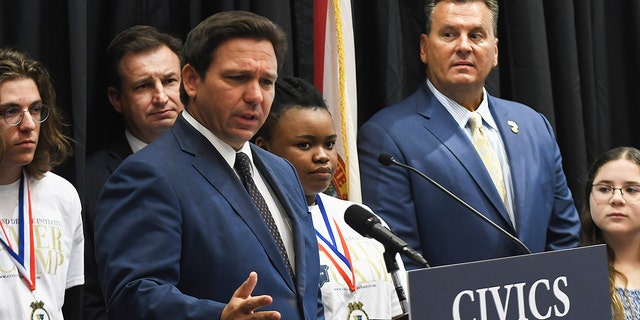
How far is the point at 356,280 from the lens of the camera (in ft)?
11.2

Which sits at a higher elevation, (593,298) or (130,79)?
(130,79)

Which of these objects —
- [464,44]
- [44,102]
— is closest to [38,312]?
[44,102]

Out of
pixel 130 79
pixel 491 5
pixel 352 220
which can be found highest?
pixel 491 5

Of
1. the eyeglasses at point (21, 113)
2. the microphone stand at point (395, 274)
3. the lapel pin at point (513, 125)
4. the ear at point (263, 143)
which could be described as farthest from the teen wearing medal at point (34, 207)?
the lapel pin at point (513, 125)

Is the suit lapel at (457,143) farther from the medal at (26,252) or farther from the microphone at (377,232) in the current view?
the medal at (26,252)

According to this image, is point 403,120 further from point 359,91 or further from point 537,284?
point 537,284

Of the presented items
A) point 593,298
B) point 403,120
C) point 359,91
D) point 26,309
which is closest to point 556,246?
point 403,120

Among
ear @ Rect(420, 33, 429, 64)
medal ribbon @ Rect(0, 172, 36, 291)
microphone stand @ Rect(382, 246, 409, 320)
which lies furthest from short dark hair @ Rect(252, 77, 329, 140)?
microphone stand @ Rect(382, 246, 409, 320)

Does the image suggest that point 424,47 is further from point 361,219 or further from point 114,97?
point 361,219

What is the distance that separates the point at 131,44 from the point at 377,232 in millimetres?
1642

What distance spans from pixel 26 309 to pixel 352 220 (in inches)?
46.4

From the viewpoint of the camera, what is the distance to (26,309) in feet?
10.5

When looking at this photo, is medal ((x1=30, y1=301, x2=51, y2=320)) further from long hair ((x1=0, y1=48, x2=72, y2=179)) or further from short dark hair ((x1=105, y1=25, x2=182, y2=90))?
Answer: short dark hair ((x1=105, y1=25, x2=182, y2=90))

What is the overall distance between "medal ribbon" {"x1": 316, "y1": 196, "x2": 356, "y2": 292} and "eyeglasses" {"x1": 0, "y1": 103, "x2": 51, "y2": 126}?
3.25 feet
